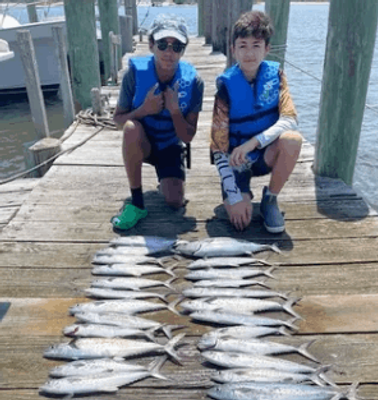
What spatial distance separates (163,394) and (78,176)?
3362mm

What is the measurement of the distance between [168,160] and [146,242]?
1012mm

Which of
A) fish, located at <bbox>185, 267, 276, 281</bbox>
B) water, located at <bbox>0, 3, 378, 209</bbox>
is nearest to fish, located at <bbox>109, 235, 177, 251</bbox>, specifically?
fish, located at <bbox>185, 267, 276, 281</bbox>

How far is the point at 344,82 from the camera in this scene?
4441 millimetres

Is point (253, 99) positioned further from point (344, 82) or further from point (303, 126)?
point (303, 126)

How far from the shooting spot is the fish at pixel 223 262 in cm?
350

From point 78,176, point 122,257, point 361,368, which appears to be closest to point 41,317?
point 122,257

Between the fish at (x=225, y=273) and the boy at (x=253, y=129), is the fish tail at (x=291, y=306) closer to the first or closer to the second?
the fish at (x=225, y=273)

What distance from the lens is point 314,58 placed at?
2258cm

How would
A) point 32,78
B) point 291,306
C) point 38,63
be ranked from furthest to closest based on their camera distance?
point 38,63
point 32,78
point 291,306

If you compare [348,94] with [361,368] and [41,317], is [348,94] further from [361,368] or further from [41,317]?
[41,317]

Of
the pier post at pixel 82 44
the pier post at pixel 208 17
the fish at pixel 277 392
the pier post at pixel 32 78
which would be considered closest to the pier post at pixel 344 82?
the fish at pixel 277 392

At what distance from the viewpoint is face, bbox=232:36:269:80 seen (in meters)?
3.72

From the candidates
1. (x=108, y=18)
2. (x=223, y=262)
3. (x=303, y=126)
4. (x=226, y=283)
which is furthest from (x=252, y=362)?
(x=108, y=18)

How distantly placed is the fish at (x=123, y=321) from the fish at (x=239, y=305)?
0.65ft
